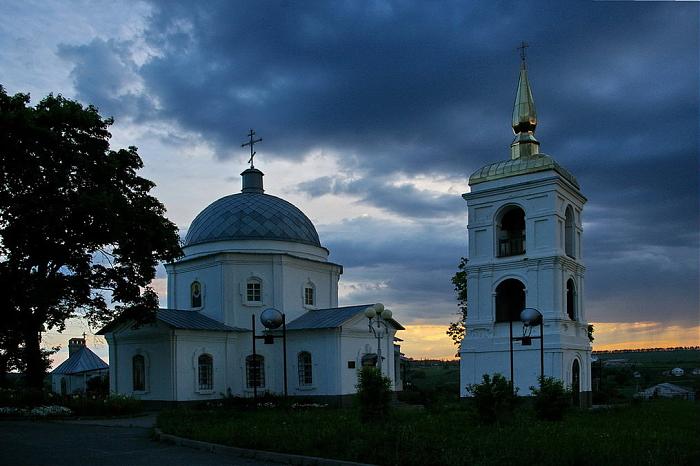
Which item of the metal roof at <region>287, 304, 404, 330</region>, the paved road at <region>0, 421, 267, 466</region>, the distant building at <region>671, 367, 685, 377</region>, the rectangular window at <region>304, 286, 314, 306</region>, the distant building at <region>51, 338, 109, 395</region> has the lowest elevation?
the distant building at <region>671, 367, 685, 377</region>

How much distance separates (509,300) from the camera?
93.5 feet

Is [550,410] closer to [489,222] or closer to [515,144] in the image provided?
[489,222]

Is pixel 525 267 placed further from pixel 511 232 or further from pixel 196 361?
pixel 196 361

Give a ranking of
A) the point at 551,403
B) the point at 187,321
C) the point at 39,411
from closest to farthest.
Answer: the point at 551,403
the point at 39,411
the point at 187,321

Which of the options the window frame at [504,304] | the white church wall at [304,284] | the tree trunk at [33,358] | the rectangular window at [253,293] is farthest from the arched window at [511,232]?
the tree trunk at [33,358]

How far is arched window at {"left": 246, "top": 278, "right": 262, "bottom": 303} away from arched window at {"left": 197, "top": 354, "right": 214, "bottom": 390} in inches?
135

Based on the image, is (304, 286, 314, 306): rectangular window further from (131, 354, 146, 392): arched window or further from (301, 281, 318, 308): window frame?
(131, 354, 146, 392): arched window

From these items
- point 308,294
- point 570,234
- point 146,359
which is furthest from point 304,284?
point 570,234

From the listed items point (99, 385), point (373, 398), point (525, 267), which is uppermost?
point (525, 267)

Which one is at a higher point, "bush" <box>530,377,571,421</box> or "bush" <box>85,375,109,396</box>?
"bush" <box>530,377,571,421</box>

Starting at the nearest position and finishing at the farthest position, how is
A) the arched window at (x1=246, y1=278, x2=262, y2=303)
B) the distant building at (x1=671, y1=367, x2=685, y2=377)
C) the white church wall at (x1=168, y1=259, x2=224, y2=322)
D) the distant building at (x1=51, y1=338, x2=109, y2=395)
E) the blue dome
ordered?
the white church wall at (x1=168, y1=259, x2=224, y2=322) < the arched window at (x1=246, y1=278, x2=262, y2=303) < the blue dome < the distant building at (x1=51, y1=338, x2=109, y2=395) < the distant building at (x1=671, y1=367, x2=685, y2=377)

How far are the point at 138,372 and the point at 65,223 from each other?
9277 mm

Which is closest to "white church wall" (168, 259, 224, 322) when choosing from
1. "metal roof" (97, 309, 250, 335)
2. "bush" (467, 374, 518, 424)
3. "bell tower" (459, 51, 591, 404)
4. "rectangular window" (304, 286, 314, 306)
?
"metal roof" (97, 309, 250, 335)

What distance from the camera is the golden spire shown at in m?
29.5
